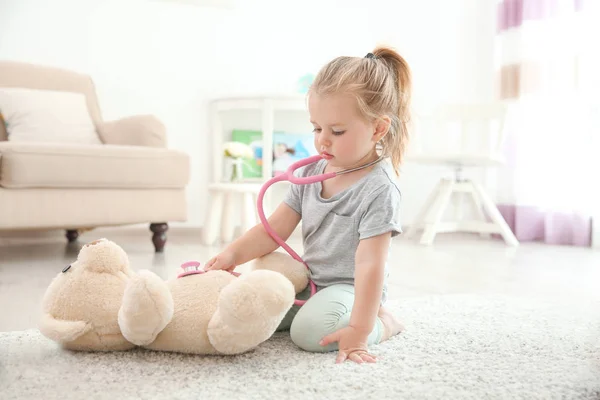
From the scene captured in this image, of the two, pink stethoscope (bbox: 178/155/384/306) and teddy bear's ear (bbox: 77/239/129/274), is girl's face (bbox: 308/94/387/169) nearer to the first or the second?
pink stethoscope (bbox: 178/155/384/306)

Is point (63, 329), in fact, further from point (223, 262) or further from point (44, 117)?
point (44, 117)

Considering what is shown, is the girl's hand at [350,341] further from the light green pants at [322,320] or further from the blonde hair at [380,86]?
the blonde hair at [380,86]

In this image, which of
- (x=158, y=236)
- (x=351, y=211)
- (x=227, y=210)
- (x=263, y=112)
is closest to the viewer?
(x=351, y=211)

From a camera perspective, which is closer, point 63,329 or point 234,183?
point 63,329

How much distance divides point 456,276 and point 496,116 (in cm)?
139

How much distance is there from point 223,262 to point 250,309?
0.30 meters

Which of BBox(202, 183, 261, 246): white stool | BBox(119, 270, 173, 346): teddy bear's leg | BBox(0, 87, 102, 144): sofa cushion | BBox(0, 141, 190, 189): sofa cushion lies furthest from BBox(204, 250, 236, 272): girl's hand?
BBox(0, 87, 102, 144): sofa cushion

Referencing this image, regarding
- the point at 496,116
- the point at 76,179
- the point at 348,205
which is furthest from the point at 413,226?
the point at 348,205

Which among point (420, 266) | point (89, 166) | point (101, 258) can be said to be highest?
point (89, 166)

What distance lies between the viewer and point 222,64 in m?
3.14

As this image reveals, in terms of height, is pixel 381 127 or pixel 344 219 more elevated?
pixel 381 127

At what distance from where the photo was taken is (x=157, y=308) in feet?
2.61

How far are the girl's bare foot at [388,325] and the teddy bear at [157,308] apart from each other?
206mm

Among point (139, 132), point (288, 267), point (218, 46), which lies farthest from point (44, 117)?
point (288, 267)
